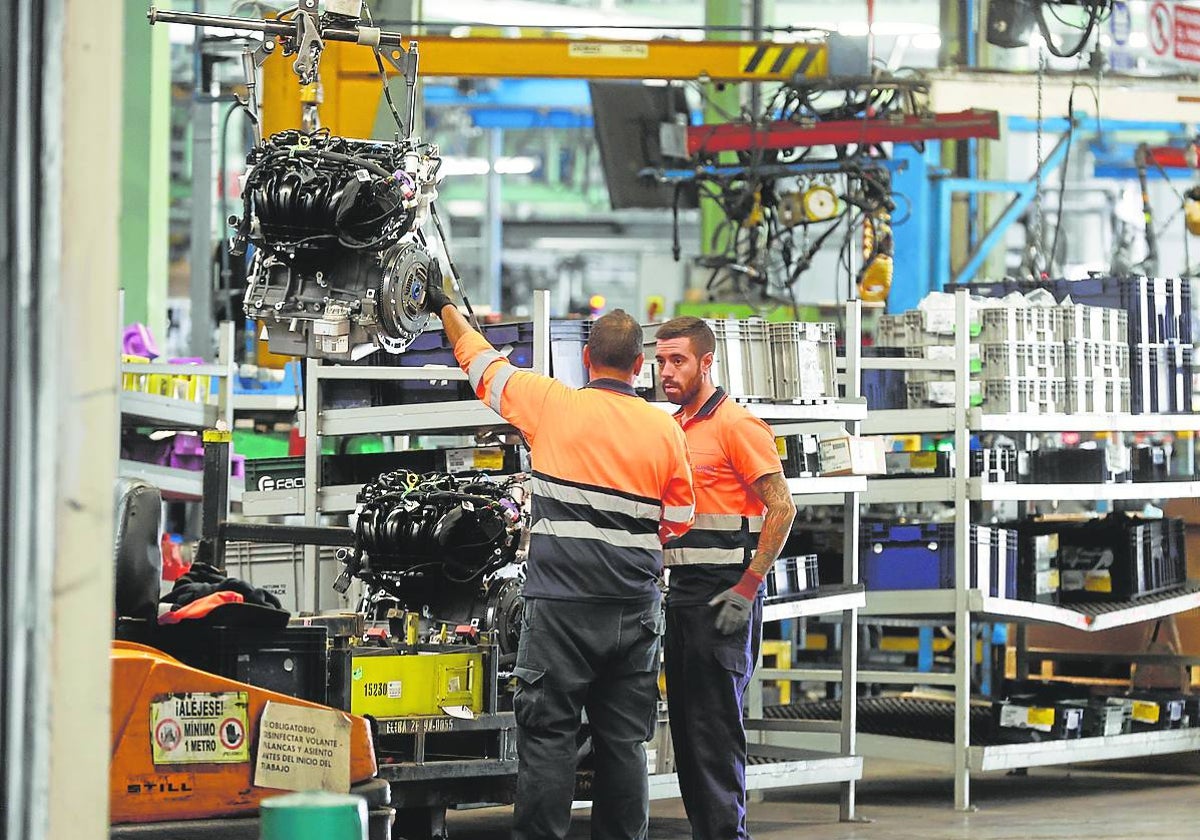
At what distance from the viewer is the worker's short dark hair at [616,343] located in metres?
5.73

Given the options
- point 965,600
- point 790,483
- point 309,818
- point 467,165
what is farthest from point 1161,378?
point 467,165

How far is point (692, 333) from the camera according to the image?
6336 mm

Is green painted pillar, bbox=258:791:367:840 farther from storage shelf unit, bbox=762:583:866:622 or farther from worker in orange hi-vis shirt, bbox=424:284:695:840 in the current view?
storage shelf unit, bbox=762:583:866:622

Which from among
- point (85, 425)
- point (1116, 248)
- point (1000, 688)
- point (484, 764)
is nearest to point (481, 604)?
point (484, 764)

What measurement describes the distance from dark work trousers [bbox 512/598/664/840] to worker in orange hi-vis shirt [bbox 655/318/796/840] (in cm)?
51

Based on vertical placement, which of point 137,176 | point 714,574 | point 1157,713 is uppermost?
point 137,176

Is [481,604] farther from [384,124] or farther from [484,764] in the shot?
[384,124]

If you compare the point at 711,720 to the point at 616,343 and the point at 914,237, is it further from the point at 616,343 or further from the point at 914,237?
the point at 914,237

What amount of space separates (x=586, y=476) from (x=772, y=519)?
853 mm

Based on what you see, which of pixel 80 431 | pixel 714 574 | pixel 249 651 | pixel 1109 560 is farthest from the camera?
pixel 1109 560

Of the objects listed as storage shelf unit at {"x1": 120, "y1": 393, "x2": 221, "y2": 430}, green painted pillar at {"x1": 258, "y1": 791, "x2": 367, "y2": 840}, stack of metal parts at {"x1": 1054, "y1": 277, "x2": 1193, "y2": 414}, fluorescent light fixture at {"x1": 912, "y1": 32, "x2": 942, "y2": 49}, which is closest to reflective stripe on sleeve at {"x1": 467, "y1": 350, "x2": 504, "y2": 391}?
green painted pillar at {"x1": 258, "y1": 791, "x2": 367, "y2": 840}

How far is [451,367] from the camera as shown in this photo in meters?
7.62

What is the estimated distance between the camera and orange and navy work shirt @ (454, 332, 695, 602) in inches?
220

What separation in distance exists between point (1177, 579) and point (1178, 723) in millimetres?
761
